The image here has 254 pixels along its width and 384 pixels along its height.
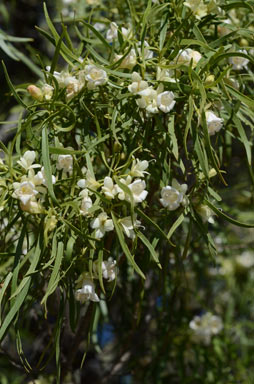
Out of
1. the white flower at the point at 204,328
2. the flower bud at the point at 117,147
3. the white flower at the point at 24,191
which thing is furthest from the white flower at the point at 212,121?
the white flower at the point at 204,328

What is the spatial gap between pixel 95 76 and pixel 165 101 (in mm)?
97

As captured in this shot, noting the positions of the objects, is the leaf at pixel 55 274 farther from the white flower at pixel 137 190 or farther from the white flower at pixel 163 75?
the white flower at pixel 163 75

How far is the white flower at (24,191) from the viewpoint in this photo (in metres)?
0.63

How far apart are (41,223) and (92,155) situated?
0.44 feet

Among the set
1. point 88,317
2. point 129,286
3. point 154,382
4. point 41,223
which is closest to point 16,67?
point 129,286

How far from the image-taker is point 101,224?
631 mm

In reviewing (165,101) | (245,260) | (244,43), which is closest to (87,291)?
(165,101)

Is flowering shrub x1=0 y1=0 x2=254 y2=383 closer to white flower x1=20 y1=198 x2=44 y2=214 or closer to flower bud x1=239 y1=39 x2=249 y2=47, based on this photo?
white flower x1=20 y1=198 x2=44 y2=214

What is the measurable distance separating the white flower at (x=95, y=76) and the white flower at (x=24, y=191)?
151 mm

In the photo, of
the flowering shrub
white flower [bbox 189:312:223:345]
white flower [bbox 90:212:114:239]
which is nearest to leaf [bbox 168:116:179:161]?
the flowering shrub

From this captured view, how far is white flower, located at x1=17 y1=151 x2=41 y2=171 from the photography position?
0.65 metres

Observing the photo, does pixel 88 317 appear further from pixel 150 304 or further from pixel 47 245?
pixel 150 304

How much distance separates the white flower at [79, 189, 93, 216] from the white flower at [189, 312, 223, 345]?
91cm

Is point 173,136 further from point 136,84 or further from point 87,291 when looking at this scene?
point 87,291
